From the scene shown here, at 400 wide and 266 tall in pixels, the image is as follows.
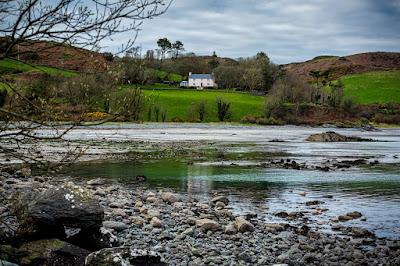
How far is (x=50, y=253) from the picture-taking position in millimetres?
10258

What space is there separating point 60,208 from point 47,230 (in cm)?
56

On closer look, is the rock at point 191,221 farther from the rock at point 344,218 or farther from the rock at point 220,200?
the rock at point 344,218

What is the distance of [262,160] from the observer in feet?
124

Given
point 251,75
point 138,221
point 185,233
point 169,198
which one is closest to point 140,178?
point 169,198

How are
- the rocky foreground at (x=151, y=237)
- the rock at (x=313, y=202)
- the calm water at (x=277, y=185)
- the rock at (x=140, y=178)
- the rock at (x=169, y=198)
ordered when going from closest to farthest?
the rocky foreground at (x=151, y=237) → the calm water at (x=277, y=185) → the rock at (x=169, y=198) → the rock at (x=313, y=202) → the rock at (x=140, y=178)

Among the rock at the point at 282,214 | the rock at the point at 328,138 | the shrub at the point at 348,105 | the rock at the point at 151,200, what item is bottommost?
the rock at the point at 328,138

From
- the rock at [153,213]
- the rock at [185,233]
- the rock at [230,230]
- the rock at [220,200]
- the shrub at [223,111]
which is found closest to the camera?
the rock at [185,233]

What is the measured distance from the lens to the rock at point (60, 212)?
435 inches

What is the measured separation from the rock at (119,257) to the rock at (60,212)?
1729mm

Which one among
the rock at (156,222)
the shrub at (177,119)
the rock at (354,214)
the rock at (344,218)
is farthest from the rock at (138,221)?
the shrub at (177,119)

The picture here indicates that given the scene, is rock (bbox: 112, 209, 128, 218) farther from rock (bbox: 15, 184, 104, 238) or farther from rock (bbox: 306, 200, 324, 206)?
rock (bbox: 306, 200, 324, 206)

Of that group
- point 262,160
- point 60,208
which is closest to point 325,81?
point 262,160

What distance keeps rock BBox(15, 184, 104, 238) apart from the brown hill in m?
4.49

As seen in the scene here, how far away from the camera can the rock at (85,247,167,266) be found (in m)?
9.71
